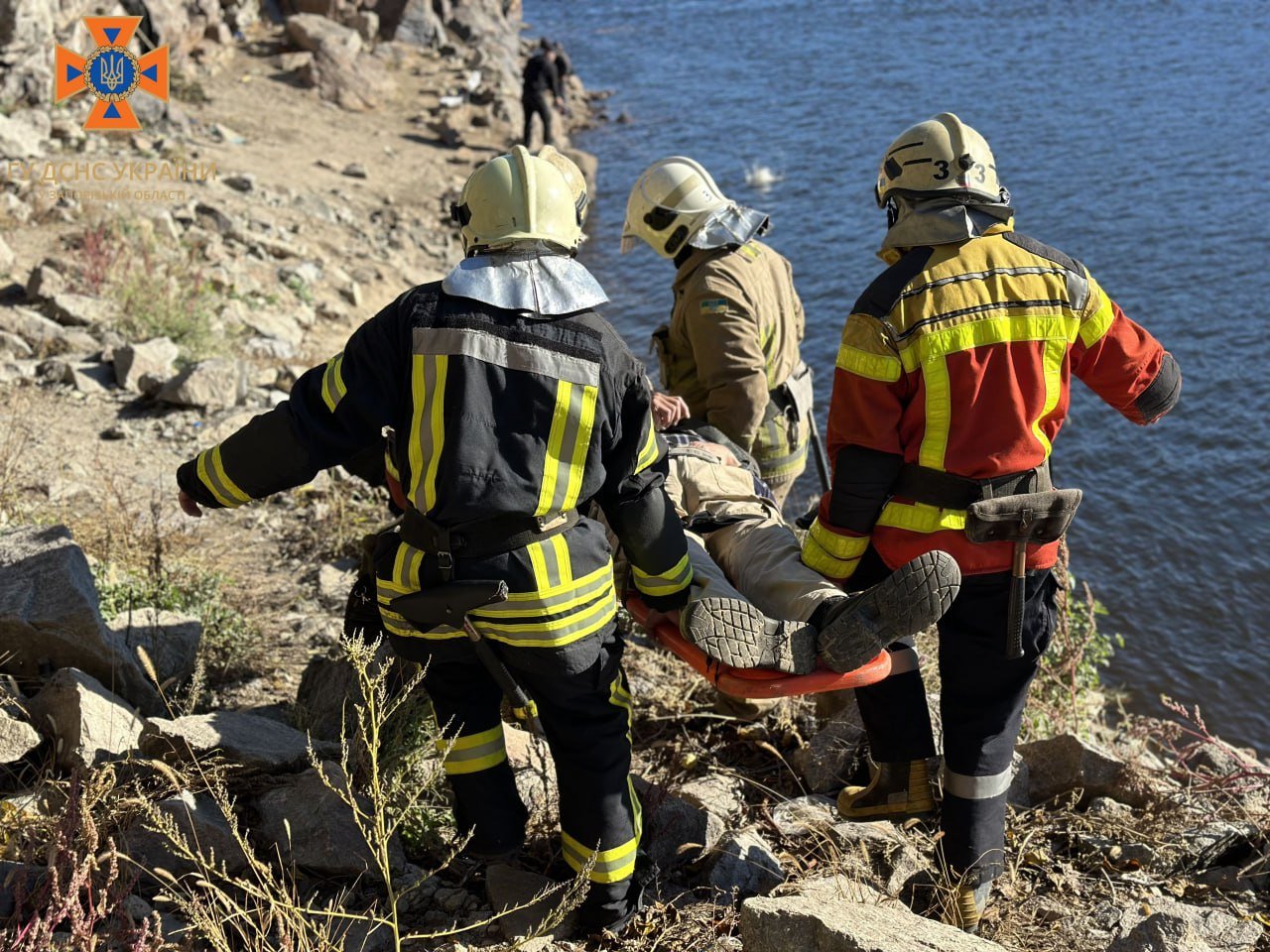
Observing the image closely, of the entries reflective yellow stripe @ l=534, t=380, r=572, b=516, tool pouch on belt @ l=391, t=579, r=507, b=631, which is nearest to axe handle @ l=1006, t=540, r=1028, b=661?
reflective yellow stripe @ l=534, t=380, r=572, b=516

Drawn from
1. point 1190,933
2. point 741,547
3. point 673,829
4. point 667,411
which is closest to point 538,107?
point 667,411

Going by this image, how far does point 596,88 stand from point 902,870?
20612 millimetres

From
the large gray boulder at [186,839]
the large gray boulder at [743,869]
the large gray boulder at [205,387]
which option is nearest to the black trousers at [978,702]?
the large gray boulder at [743,869]

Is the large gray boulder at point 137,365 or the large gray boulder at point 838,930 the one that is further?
the large gray boulder at point 137,365

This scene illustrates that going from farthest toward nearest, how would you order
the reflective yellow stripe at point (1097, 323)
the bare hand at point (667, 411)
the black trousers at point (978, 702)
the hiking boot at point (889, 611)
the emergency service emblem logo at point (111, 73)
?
the emergency service emblem logo at point (111, 73), the bare hand at point (667, 411), the black trousers at point (978, 702), the reflective yellow stripe at point (1097, 323), the hiking boot at point (889, 611)

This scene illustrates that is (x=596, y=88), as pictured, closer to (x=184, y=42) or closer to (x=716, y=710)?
(x=184, y=42)

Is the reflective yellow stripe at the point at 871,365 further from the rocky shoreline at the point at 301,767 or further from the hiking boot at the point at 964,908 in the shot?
the hiking boot at the point at 964,908

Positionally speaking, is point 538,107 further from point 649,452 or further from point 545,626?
point 545,626

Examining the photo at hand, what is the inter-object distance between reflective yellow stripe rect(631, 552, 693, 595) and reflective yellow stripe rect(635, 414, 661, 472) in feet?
1.06

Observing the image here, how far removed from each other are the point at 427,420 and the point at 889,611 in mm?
1284

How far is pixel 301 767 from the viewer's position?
352 cm

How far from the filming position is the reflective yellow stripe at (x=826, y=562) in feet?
10.8

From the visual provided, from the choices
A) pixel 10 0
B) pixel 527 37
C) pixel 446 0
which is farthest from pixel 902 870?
pixel 527 37

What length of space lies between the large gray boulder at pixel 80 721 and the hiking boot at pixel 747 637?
1728mm
